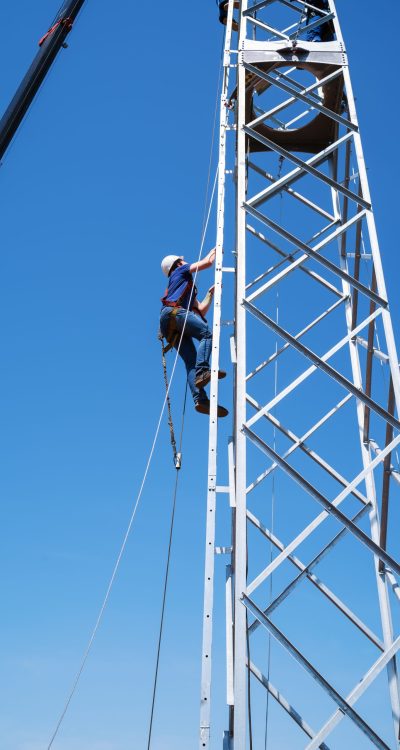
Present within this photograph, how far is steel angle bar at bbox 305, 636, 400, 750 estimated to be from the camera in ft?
16.5

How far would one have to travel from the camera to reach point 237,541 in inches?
226

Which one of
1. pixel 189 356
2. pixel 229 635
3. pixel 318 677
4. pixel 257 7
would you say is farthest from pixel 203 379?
pixel 257 7

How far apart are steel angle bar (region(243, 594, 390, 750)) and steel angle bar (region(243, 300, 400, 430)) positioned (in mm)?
1966

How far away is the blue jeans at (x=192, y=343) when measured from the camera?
8.01 metres

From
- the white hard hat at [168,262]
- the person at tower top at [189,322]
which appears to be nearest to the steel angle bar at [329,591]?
the person at tower top at [189,322]

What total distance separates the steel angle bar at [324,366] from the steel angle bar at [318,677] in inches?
77.4

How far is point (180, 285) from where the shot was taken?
8703 mm

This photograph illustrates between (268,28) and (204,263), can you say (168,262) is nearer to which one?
(204,263)

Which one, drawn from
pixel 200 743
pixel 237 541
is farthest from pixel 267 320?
pixel 200 743

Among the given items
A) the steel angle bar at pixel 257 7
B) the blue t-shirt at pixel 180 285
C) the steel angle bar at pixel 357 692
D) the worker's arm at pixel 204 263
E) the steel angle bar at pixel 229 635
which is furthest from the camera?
the steel angle bar at pixel 257 7

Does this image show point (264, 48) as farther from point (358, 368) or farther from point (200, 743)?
point (200, 743)

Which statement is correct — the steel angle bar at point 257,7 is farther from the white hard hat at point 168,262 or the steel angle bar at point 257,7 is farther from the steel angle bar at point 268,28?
the white hard hat at point 168,262

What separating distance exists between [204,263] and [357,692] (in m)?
4.95

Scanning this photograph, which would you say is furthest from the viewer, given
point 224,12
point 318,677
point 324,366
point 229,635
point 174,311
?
point 224,12
